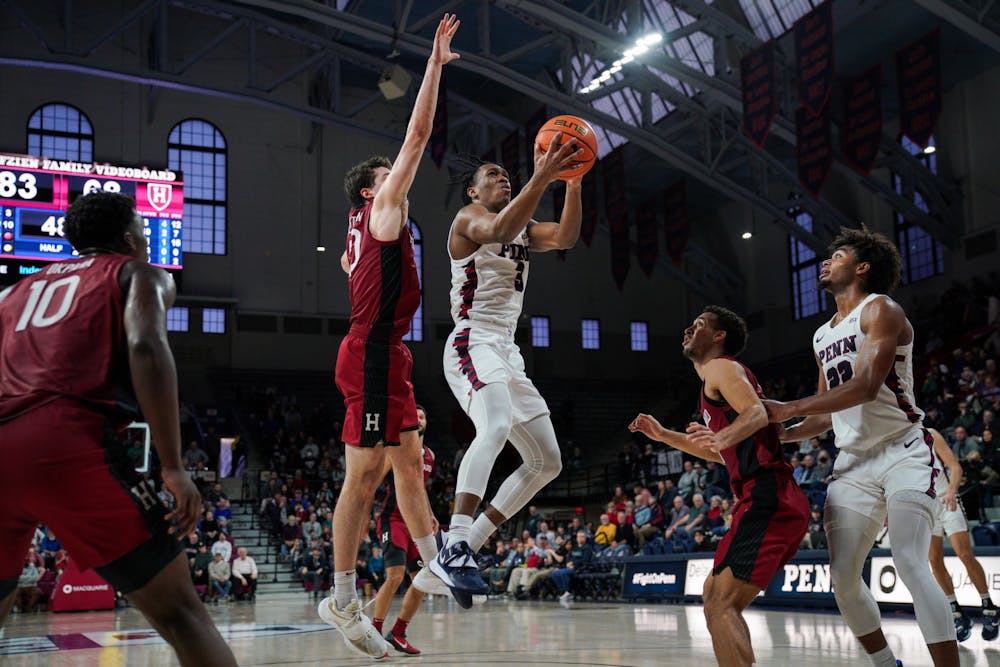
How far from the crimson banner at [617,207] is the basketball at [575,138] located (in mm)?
19177

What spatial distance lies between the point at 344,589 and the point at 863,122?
16.1 m

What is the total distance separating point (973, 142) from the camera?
2286 cm

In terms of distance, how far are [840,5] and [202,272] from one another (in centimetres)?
1885

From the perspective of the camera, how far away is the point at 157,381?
3.09 metres

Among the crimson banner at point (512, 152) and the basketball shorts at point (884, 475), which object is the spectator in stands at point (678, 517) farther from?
the basketball shorts at point (884, 475)

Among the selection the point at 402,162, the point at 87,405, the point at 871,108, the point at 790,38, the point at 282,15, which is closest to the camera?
the point at 87,405

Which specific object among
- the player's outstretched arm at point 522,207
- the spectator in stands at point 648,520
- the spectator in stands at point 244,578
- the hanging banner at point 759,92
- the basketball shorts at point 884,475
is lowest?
the spectator in stands at point 244,578

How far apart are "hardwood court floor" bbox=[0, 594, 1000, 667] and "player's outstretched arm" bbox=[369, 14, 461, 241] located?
3.07 metres

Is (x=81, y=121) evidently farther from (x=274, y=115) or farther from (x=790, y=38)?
(x=790, y=38)

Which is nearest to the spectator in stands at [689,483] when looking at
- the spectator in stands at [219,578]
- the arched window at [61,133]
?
the spectator in stands at [219,578]

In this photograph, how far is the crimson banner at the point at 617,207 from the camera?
24562 mm

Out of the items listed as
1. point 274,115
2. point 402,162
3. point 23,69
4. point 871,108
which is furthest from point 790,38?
point 23,69

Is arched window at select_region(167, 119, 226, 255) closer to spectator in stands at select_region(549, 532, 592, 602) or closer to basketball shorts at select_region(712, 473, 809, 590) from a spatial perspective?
spectator in stands at select_region(549, 532, 592, 602)

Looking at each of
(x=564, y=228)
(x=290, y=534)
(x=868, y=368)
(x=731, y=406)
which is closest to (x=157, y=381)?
(x=731, y=406)
